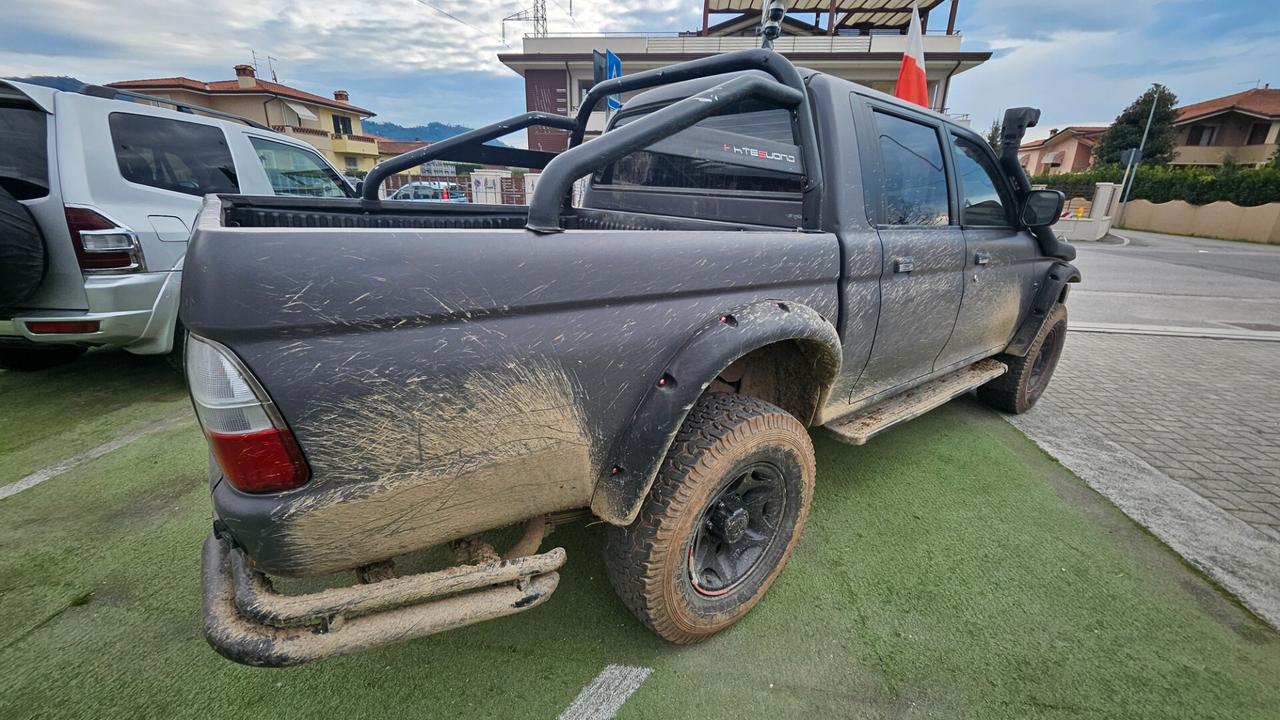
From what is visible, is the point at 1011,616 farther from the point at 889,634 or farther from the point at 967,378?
the point at 967,378

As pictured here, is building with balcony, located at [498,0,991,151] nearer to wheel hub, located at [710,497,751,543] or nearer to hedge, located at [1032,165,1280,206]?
hedge, located at [1032,165,1280,206]

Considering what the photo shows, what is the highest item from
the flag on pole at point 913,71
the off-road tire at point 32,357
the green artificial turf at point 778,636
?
the flag on pole at point 913,71

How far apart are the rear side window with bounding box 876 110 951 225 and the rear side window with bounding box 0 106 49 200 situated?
A: 4.60m

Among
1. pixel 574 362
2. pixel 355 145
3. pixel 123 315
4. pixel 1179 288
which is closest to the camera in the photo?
pixel 574 362

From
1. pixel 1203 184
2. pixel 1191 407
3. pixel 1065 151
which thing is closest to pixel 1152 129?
pixel 1203 184

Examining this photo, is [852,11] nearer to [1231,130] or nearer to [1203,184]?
[1203,184]

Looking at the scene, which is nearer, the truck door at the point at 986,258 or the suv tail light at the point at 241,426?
the suv tail light at the point at 241,426

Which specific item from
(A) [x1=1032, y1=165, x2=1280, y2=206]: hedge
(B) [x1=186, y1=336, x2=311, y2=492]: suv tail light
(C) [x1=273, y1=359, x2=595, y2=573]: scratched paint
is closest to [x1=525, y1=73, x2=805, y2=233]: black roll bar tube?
(C) [x1=273, y1=359, x2=595, y2=573]: scratched paint

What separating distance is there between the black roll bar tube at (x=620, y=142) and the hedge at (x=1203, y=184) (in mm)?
28797

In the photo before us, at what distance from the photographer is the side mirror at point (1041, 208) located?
10.4 ft

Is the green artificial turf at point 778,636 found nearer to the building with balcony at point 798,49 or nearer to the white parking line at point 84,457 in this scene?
the white parking line at point 84,457

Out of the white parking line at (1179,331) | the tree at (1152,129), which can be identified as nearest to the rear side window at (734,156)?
the white parking line at (1179,331)

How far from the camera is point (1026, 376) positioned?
12.5 ft

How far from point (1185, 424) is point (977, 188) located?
2611 millimetres
